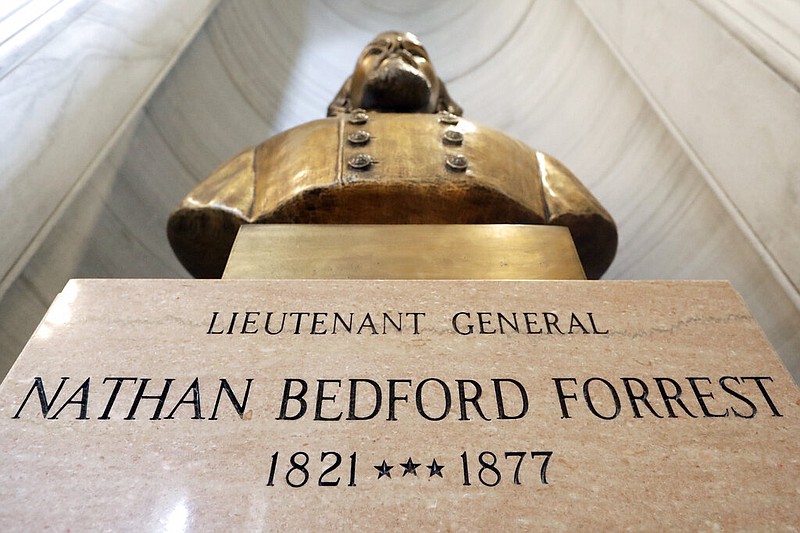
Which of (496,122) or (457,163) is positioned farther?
(496,122)

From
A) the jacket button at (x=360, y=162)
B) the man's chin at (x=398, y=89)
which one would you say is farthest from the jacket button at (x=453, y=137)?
the man's chin at (x=398, y=89)

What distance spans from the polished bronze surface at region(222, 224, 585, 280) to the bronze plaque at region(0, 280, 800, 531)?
33 centimetres

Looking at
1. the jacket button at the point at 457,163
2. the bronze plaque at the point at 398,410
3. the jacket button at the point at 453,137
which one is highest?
the jacket button at the point at 453,137

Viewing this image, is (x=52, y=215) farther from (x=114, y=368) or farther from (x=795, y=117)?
(x=795, y=117)

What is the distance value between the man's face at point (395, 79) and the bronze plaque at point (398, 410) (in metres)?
1.48

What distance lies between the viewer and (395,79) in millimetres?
2850

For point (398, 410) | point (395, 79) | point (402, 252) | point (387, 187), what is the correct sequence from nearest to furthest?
point (398, 410) < point (402, 252) < point (387, 187) < point (395, 79)

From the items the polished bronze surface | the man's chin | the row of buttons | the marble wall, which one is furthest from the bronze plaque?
the man's chin

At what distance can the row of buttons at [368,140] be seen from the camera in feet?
7.31

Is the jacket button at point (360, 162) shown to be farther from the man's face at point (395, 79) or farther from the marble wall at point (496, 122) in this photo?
the marble wall at point (496, 122)

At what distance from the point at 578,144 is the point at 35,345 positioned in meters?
3.36

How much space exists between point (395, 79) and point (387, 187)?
835mm

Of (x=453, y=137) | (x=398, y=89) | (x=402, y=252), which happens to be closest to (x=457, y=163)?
(x=453, y=137)

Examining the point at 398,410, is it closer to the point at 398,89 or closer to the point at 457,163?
the point at 457,163
